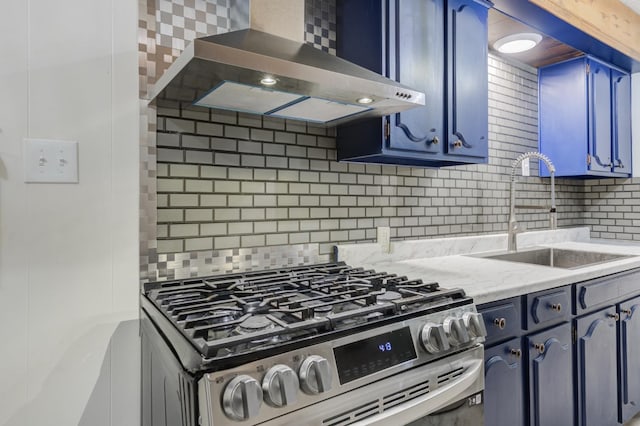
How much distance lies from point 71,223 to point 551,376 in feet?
6.15

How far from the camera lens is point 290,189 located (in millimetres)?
1769

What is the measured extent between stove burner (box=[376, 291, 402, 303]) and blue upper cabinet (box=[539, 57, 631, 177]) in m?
2.26

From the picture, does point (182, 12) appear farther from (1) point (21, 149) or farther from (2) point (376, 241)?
(2) point (376, 241)

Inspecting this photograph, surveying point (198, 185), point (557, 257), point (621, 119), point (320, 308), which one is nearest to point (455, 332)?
point (320, 308)

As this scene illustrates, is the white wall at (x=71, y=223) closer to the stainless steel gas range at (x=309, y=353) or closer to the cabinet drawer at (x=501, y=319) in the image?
the stainless steel gas range at (x=309, y=353)

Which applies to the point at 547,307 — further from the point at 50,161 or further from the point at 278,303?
the point at 50,161

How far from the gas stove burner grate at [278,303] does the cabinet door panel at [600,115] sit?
2.22 meters

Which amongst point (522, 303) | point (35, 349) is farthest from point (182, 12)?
point (522, 303)

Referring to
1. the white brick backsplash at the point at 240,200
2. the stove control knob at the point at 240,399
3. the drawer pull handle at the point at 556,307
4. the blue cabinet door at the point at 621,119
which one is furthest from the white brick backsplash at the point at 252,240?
the blue cabinet door at the point at 621,119

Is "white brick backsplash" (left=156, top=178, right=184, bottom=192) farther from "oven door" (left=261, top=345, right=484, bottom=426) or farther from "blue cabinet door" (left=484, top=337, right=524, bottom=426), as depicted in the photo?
"blue cabinet door" (left=484, top=337, right=524, bottom=426)

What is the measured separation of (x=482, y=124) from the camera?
2014 mm

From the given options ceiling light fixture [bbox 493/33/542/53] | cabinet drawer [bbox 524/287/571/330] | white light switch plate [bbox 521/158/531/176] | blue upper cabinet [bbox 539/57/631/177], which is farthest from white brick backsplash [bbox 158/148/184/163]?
blue upper cabinet [bbox 539/57/631/177]

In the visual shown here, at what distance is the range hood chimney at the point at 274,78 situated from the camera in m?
1.11

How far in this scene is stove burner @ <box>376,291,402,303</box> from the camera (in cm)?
120
